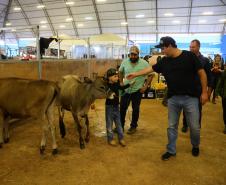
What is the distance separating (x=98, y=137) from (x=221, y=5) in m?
25.9

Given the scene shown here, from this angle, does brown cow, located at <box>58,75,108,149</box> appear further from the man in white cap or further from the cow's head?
the man in white cap

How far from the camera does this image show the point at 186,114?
418 centimetres

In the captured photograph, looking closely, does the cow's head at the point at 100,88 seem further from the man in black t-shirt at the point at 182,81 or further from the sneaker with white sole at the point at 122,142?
the man in black t-shirt at the point at 182,81

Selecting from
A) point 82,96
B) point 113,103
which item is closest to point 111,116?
point 113,103

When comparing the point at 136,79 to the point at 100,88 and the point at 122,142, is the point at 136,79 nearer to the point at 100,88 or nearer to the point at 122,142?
the point at 100,88

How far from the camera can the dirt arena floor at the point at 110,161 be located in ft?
11.7

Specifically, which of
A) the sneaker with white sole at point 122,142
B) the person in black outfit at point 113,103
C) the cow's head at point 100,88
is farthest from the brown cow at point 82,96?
the sneaker with white sole at point 122,142

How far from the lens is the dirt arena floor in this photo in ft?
11.7

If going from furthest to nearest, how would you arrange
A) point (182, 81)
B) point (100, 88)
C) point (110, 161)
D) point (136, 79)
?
point (136, 79)
point (100, 88)
point (110, 161)
point (182, 81)

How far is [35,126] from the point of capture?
19.6 ft

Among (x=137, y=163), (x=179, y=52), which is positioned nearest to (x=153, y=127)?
(x=137, y=163)


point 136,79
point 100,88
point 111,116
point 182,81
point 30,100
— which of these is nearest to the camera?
point 182,81

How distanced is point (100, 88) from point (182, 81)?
4.80 feet

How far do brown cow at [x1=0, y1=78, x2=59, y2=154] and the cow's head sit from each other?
0.73 meters
